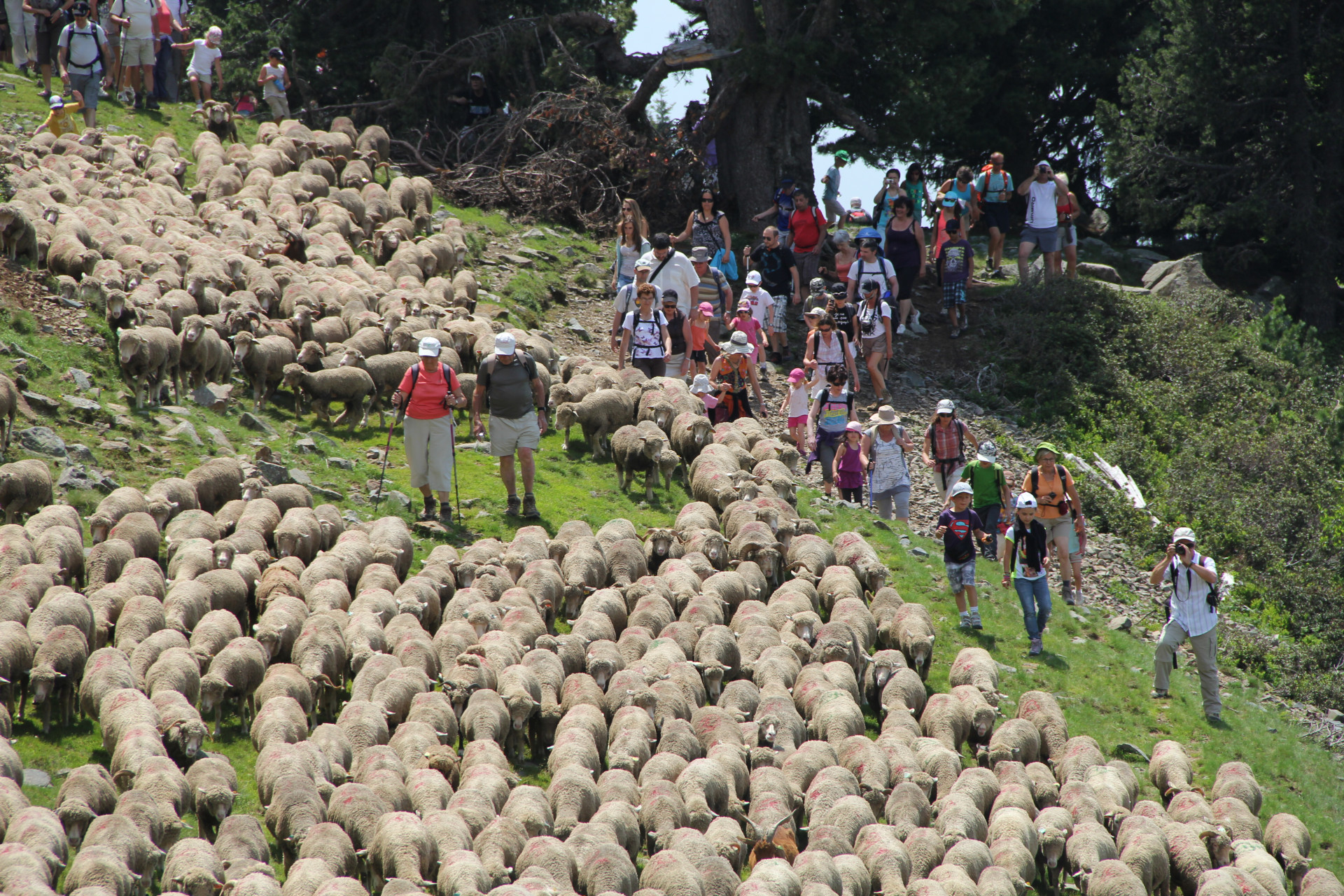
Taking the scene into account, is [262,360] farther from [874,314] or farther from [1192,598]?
[1192,598]

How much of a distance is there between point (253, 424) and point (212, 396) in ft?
2.55

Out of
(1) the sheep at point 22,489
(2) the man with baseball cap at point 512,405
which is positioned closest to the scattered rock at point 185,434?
(1) the sheep at point 22,489

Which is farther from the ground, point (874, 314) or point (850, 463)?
point (874, 314)

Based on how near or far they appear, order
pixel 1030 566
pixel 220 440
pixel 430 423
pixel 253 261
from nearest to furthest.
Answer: pixel 1030 566 < pixel 430 423 < pixel 220 440 < pixel 253 261

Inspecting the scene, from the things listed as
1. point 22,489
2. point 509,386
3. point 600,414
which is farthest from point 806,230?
point 22,489

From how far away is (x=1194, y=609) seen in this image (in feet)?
49.2

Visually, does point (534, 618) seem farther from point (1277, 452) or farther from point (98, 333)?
point (1277, 452)

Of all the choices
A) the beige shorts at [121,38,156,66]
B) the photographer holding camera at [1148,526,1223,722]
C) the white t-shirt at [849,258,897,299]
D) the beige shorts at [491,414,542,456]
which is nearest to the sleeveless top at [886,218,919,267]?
the white t-shirt at [849,258,897,299]

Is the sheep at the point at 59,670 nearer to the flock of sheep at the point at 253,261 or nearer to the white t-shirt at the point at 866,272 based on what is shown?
the flock of sheep at the point at 253,261

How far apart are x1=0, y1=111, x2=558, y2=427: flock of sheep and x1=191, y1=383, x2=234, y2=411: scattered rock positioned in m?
0.15

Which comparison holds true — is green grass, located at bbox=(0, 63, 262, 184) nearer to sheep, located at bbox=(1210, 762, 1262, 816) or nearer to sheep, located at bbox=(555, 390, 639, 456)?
sheep, located at bbox=(555, 390, 639, 456)

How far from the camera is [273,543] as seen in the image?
1449 cm

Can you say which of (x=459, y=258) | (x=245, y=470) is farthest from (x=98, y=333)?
(x=459, y=258)

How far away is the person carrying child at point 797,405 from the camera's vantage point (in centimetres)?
1912
